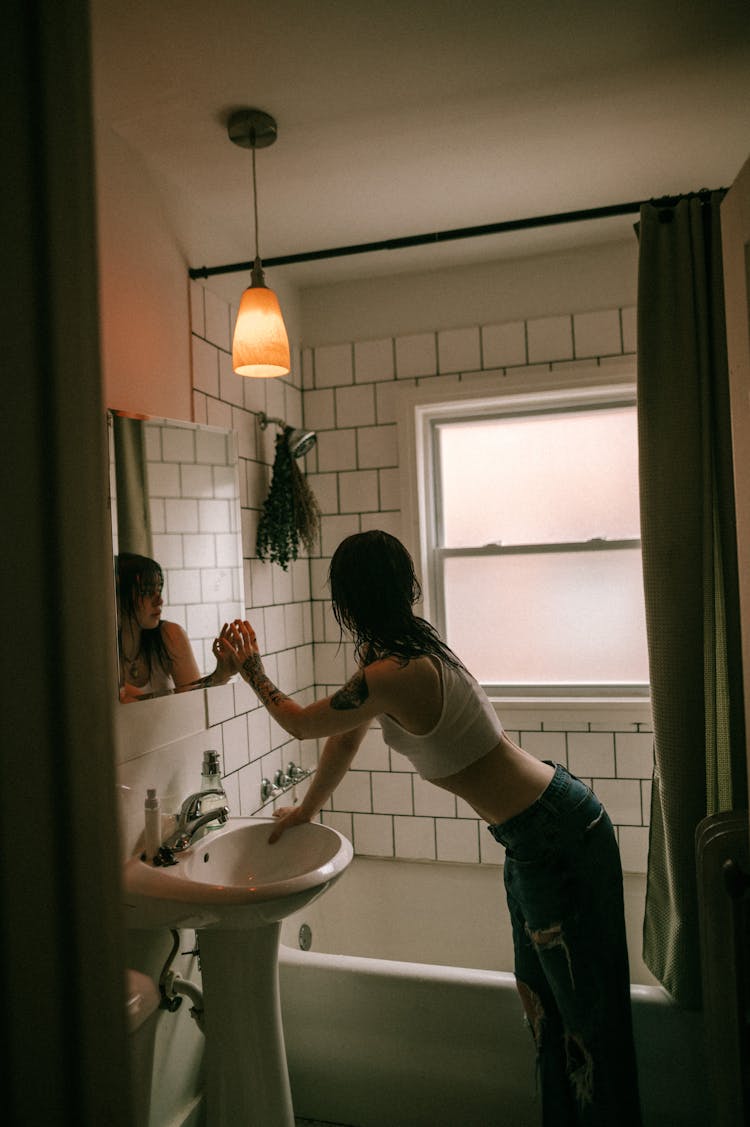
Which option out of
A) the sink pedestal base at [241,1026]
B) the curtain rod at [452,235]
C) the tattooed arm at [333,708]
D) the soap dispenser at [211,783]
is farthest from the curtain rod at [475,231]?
the sink pedestal base at [241,1026]

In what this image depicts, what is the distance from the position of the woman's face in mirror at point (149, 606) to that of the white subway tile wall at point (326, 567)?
56 cm

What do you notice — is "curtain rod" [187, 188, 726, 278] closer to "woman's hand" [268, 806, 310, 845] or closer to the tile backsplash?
the tile backsplash

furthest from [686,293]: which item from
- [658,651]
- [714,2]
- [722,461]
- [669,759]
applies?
[669,759]

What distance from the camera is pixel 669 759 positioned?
180 centimetres

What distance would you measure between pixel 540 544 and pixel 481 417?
1.82 ft

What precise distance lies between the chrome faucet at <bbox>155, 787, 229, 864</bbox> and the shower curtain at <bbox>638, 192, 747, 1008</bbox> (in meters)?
1.14

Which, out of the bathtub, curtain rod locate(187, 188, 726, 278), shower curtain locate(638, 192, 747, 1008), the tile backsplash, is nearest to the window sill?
the tile backsplash

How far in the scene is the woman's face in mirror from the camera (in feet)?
6.05

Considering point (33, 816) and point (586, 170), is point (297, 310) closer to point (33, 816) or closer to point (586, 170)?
point (586, 170)

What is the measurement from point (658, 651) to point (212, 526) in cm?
129

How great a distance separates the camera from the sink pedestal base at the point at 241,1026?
1.74 metres

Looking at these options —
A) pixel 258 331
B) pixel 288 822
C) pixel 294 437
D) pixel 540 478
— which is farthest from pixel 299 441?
pixel 288 822

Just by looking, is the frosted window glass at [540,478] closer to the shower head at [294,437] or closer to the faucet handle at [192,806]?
the shower head at [294,437]

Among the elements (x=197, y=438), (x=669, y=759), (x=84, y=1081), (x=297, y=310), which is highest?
(x=297, y=310)
